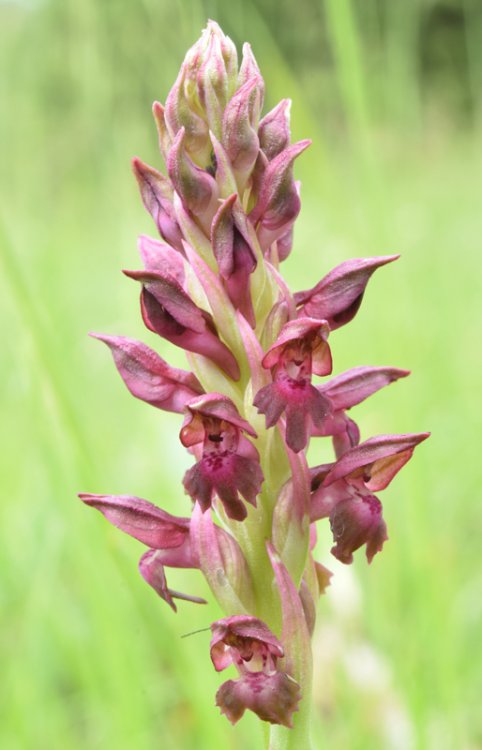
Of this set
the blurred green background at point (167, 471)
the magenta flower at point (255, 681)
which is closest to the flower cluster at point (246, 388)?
the magenta flower at point (255, 681)

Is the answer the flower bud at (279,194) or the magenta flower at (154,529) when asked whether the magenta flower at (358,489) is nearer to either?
the magenta flower at (154,529)

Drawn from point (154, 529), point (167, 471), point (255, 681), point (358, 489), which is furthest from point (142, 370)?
point (167, 471)

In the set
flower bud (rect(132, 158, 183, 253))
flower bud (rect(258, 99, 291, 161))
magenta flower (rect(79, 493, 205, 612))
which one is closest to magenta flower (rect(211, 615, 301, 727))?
magenta flower (rect(79, 493, 205, 612))

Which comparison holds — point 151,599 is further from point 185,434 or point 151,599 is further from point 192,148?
point 192,148

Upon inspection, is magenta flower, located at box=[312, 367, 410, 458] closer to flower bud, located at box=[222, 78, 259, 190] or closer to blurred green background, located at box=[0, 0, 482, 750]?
flower bud, located at box=[222, 78, 259, 190]

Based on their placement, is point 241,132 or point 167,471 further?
point 167,471

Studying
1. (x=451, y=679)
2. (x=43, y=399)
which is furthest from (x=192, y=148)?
(x=451, y=679)

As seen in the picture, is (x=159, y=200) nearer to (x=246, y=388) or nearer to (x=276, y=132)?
(x=276, y=132)

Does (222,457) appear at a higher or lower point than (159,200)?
lower
